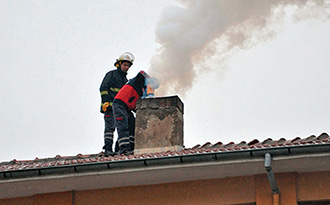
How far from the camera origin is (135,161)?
998 centimetres

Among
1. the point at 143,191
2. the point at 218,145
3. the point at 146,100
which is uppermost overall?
the point at 146,100

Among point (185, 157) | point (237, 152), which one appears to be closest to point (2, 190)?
point (185, 157)

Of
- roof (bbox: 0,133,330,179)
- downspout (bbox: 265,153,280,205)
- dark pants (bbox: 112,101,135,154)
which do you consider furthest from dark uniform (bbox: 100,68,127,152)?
downspout (bbox: 265,153,280,205)

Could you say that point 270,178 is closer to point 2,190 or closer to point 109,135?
point 2,190

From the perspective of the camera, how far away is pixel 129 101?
14.4m

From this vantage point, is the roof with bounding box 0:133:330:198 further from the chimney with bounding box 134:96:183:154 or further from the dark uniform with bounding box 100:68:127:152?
the dark uniform with bounding box 100:68:127:152

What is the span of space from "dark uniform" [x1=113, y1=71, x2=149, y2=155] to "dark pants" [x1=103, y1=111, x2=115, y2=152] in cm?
66

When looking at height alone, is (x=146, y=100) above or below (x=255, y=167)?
above

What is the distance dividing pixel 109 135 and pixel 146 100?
7.80 feet

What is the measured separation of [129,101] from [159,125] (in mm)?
1883

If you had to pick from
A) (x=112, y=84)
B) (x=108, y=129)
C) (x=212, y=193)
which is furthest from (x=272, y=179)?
(x=112, y=84)

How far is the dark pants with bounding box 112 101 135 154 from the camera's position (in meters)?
13.9

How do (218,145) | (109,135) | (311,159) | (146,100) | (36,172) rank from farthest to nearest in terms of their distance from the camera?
(109,135) < (146,100) < (218,145) < (36,172) < (311,159)

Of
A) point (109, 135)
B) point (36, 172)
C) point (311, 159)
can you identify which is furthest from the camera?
point (109, 135)
